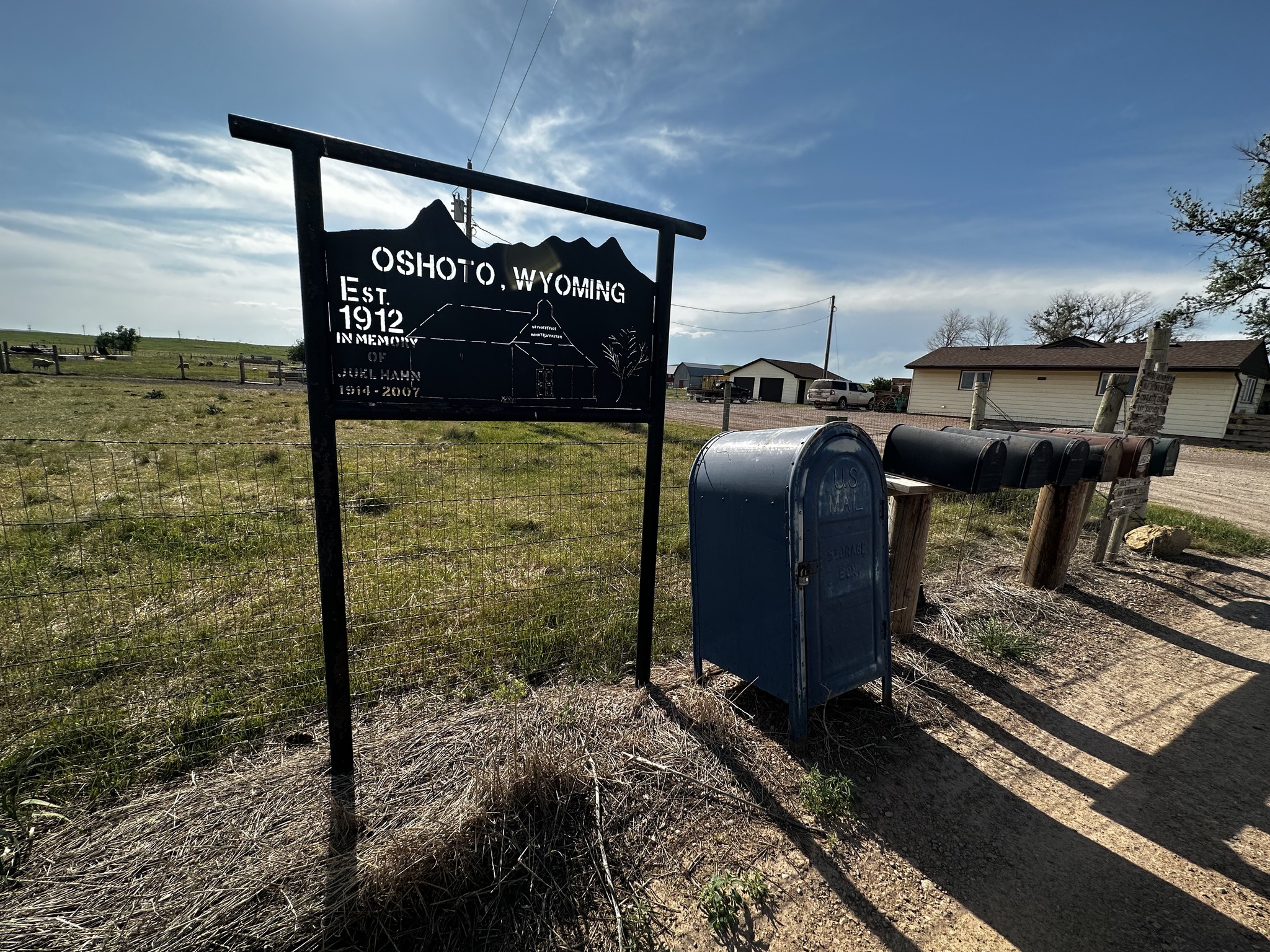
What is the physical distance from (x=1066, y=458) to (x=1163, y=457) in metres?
2.44

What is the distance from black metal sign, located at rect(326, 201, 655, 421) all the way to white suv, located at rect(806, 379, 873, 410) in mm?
32089

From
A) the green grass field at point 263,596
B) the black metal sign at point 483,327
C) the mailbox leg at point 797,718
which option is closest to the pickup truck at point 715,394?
the green grass field at point 263,596

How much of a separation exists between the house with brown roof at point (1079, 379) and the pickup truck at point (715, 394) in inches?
520

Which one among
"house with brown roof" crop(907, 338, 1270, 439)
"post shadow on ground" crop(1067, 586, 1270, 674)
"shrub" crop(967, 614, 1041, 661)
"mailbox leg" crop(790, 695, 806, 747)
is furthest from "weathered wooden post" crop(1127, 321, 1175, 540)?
"house with brown roof" crop(907, 338, 1270, 439)

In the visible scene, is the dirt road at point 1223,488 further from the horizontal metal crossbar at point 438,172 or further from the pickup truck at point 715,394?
the pickup truck at point 715,394

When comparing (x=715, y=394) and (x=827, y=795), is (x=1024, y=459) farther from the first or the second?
(x=715, y=394)

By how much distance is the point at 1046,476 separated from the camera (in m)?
4.09

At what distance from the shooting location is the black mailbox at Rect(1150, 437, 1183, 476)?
5477 millimetres

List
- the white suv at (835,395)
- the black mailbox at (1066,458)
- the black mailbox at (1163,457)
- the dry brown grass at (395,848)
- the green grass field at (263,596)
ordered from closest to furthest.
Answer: the dry brown grass at (395,848), the green grass field at (263,596), the black mailbox at (1066,458), the black mailbox at (1163,457), the white suv at (835,395)

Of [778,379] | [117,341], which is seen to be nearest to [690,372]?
[778,379]

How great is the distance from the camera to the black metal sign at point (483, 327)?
2.07 m

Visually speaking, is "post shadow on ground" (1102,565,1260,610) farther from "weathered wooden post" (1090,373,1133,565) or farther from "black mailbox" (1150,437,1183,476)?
"black mailbox" (1150,437,1183,476)

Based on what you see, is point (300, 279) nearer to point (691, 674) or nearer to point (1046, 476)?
point (691, 674)

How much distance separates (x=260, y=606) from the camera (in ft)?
12.0
